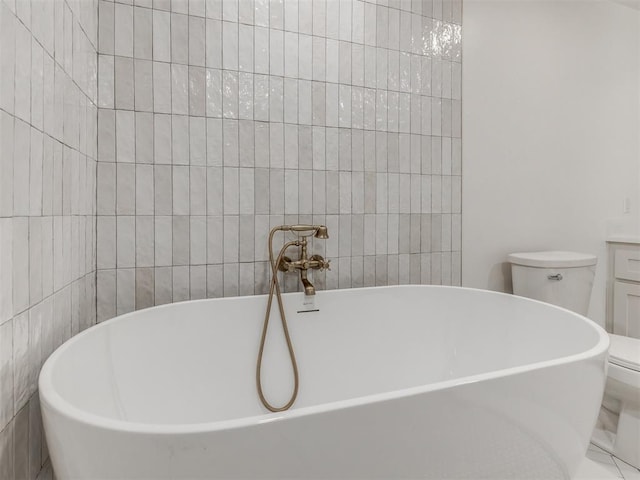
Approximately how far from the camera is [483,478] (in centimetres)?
85

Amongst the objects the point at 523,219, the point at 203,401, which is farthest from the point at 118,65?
the point at 523,219

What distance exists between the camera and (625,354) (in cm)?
163

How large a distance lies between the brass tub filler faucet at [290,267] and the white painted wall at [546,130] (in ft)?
3.05

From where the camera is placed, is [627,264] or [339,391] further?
[627,264]

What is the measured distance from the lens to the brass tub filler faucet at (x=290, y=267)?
1.51 m

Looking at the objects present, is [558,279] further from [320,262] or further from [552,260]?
[320,262]

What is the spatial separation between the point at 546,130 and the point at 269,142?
1695mm

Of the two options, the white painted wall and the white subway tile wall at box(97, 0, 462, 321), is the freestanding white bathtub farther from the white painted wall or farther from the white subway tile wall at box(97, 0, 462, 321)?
the white painted wall

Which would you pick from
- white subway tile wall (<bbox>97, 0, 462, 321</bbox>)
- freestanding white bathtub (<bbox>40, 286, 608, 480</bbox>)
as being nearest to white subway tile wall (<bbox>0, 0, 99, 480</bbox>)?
freestanding white bathtub (<bbox>40, 286, 608, 480</bbox>)

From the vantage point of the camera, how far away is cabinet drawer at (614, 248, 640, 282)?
2479 millimetres

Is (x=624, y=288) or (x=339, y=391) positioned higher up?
(x=624, y=288)

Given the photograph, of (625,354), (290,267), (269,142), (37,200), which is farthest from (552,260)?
(37,200)

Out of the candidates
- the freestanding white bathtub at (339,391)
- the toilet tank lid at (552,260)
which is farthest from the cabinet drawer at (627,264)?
the freestanding white bathtub at (339,391)

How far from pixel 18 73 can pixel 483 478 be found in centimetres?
123
